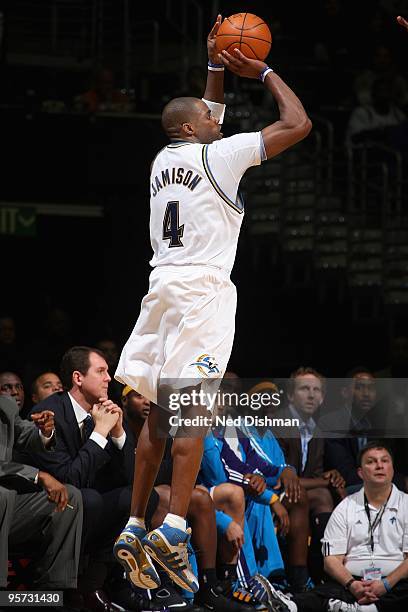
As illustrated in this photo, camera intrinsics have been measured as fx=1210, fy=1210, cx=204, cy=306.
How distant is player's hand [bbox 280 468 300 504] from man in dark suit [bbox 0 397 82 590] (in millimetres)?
1727

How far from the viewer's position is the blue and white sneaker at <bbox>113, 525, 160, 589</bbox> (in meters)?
6.30

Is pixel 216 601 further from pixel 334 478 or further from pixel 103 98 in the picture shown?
pixel 103 98

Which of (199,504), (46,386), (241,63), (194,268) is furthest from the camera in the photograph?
(46,386)

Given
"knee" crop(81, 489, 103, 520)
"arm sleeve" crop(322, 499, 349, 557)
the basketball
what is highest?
the basketball

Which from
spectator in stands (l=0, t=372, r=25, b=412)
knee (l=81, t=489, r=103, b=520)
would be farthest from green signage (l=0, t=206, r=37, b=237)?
knee (l=81, t=489, r=103, b=520)

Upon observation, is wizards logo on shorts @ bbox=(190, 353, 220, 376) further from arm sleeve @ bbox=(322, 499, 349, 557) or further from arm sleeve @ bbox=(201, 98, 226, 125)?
arm sleeve @ bbox=(322, 499, 349, 557)

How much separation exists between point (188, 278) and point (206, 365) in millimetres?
481

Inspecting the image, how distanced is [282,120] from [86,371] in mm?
2574

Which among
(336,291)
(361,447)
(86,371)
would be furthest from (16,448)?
(336,291)

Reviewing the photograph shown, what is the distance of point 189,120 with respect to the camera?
22.1 ft

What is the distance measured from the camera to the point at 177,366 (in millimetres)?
6445

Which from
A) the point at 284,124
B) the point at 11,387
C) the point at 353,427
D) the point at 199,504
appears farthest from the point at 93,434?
the point at 284,124

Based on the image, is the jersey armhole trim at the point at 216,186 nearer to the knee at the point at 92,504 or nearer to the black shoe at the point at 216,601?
the knee at the point at 92,504

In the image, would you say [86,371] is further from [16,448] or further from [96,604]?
[96,604]
